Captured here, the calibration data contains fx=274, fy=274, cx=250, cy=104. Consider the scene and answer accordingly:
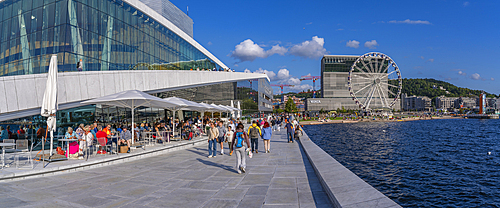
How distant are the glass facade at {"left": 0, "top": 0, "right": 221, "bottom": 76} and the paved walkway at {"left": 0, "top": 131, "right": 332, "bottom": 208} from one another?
11119 millimetres

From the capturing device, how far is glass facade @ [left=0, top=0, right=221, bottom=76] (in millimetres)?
17234

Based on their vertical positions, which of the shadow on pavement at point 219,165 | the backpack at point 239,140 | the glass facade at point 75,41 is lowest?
the shadow on pavement at point 219,165

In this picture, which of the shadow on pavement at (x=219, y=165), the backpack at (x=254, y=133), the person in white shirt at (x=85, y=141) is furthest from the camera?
the backpack at (x=254, y=133)

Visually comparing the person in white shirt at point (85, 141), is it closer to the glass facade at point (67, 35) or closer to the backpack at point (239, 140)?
the backpack at point (239, 140)

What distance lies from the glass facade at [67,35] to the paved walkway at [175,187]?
1112 cm

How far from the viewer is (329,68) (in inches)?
4931

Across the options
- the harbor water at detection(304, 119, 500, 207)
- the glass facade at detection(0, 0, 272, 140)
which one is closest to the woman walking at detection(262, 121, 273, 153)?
the harbor water at detection(304, 119, 500, 207)

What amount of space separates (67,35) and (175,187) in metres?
15.1

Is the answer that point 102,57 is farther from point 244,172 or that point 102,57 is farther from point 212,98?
point 212,98

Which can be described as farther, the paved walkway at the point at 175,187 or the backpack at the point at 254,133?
the backpack at the point at 254,133

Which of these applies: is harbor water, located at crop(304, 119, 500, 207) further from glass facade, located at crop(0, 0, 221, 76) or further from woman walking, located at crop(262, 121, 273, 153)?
glass facade, located at crop(0, 0, 221, 76)

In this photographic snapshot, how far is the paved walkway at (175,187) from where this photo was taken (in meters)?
6.11

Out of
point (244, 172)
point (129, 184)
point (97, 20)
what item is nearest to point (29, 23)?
point (97, 20)

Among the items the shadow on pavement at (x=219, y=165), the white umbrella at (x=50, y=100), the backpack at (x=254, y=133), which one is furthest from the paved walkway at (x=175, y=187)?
the backpack at (x=254, y=133)
